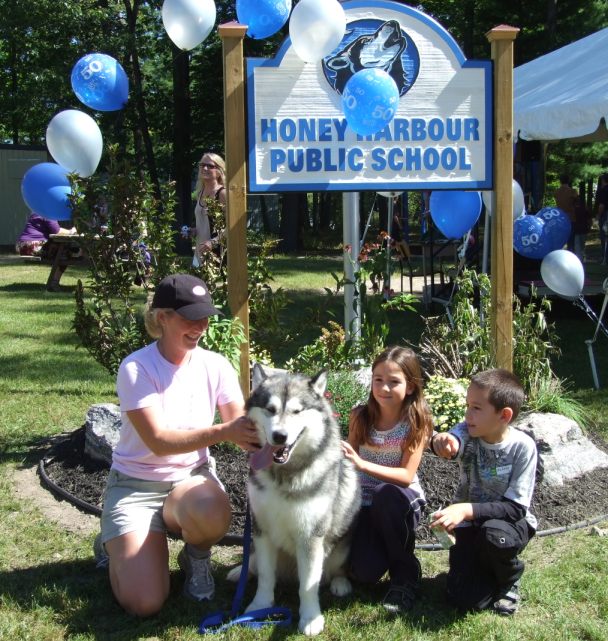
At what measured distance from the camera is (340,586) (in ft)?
11.6

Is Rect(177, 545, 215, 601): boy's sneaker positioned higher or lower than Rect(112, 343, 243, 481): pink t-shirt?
lower

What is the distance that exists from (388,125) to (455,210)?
2.26m

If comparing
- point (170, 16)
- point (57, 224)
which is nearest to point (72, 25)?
point (57, 224)

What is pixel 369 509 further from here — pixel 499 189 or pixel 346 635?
pixel 499 189

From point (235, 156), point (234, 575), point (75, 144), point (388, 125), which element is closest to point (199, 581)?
point (234, 575)

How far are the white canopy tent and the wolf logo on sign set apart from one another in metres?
3.52

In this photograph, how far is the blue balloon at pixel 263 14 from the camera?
5.57 meters

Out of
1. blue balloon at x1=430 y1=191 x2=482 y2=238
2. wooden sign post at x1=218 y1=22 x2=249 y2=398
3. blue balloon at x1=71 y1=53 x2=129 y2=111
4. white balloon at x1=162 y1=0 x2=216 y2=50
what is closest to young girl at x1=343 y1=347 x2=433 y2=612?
wooden sign post at x1=218 y1=22 x2=249 y2=398

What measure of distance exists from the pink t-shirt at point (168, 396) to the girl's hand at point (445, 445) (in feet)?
3.02

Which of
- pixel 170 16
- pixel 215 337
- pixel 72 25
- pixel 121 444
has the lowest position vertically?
pixel 121 444

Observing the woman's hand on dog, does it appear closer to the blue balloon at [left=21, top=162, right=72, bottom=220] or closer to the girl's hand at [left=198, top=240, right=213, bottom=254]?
the girl's hand at [left=198, top=240, right=213, bottom=254]

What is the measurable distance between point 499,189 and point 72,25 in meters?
19.3

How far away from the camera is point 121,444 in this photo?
3.56 metres

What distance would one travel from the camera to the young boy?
3.31 meters
